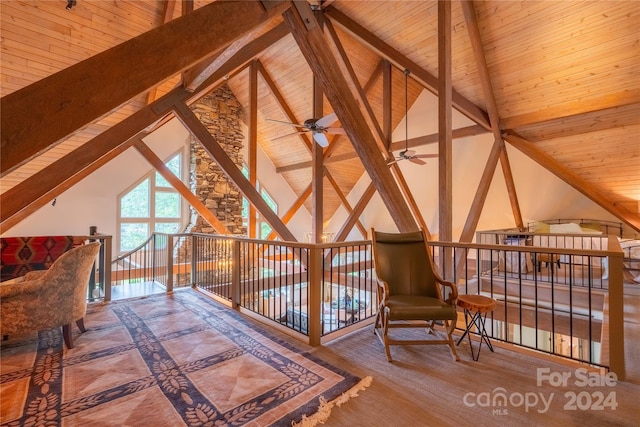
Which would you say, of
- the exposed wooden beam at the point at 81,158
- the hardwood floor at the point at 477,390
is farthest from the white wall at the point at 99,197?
the hardwood floor at the point at 477,390

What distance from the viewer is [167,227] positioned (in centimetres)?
826

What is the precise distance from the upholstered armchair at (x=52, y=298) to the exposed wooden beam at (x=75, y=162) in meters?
1.85

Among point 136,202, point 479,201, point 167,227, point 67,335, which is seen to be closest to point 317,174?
point 479,201

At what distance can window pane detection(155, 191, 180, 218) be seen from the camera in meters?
8.10

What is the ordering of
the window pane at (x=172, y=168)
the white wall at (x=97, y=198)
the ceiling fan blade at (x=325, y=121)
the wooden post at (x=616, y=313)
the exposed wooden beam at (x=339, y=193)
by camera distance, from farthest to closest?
the exposed wooden beam at (x=339, y=193), the window pane at (x=172, y=168), the white wall at (x=97, y=198), the ceiling fan blade at (x=325, y=121), the wooden post at (x=616, y=313)

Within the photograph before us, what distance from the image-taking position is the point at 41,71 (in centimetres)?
416

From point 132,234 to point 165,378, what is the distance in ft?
21.9

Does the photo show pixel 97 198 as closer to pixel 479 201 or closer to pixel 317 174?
pixel 317 174

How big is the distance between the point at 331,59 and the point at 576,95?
454 centimetres

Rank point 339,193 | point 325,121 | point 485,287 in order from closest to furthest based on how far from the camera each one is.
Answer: point 325,121
point 485,287
point 339,193

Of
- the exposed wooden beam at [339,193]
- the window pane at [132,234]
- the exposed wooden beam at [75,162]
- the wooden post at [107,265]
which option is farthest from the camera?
the exposed wooden beam at [339,193]

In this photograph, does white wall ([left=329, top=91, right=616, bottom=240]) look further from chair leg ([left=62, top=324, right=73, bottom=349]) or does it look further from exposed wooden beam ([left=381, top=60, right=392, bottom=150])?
chair leg ([left=62, top=324, right=73, bottom=349])

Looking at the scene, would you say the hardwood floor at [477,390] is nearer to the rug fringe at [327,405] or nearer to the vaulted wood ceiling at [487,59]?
the rug fringe at [327,405]

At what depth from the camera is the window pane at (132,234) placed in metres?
7.50
